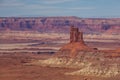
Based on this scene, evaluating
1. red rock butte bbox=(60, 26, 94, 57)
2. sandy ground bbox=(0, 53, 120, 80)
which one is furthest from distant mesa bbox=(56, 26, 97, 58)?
sandy ground bbox=(0, 53, 120, 80)

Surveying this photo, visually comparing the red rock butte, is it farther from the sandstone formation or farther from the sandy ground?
the sandy ground

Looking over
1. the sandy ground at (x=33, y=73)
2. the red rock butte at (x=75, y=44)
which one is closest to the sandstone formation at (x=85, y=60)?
the red rock butte at (x=75, y=44)

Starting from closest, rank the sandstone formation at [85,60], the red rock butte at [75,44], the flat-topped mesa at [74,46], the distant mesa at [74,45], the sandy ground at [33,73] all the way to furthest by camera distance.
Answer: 1. the sandstone formation at [85,60]
2. the sandy ground at [33,73]
3. the flat-topped mesa at [74,46]
4. the red rock butte at [75,44]
5. the distant mesa at [74,45]

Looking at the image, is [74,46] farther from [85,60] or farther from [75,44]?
[85,60]

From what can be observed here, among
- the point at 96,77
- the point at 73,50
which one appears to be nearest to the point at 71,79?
the point at 96,77

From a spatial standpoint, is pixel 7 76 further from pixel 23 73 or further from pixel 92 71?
pixel 92 71

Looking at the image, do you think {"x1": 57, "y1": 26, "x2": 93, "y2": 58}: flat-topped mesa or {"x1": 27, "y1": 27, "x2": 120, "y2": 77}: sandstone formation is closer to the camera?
{"x1": 27, "y1": 27, "x2": 120, "y2": 77}: sandstone formation

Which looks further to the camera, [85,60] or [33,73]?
[85,60]

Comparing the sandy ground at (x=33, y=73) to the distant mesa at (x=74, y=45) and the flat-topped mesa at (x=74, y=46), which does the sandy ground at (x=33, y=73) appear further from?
the distant mesa at (x=74, y=45)

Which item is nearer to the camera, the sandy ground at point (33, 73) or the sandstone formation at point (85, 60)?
the sandstone formation at point (85, 60)

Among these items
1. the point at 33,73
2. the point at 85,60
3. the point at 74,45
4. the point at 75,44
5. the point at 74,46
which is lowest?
the point at 33,73

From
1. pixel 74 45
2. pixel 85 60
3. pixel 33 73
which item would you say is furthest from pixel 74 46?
pixel 33 73
